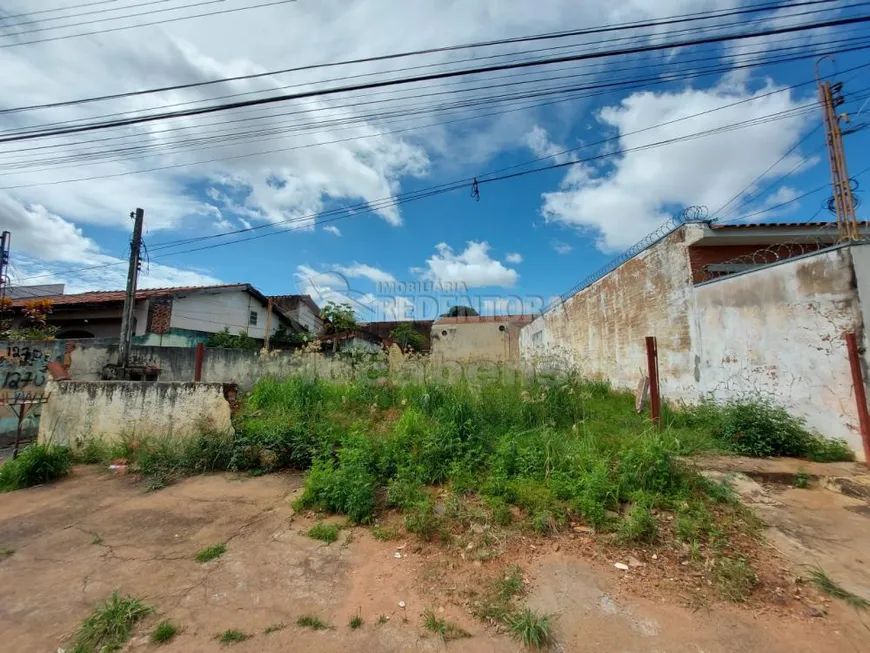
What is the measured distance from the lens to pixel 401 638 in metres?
1.98

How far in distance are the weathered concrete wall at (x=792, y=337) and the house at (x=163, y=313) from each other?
47.9 feet

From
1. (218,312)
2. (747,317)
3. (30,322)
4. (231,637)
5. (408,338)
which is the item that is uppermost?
(218,312)

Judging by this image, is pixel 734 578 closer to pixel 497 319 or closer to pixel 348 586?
pixel 348 586

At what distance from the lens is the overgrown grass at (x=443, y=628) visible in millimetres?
1974

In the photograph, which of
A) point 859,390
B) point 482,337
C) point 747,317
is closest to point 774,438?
point 859,390

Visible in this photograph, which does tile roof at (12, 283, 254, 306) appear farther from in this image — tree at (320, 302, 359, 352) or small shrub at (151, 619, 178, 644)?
small shrub at (151, 619, 178, 644)

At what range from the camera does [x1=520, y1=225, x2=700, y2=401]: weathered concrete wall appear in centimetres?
689

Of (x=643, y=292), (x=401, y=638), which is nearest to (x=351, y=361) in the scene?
(x=401, y=638)

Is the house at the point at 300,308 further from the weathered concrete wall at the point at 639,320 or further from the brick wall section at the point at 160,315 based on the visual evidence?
the weathered concrete wall at the point at 639,320

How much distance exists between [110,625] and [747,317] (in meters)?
7.56

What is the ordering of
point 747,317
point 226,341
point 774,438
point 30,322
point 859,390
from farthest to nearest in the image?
point 226,341 < point 30,322 < point 747,317 < point 774,438 < point 859,390

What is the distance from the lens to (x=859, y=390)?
421cm

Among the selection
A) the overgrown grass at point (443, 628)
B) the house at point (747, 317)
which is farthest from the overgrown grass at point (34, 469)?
the house at point (747, 317)

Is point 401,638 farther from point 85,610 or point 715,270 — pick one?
point 715,270
